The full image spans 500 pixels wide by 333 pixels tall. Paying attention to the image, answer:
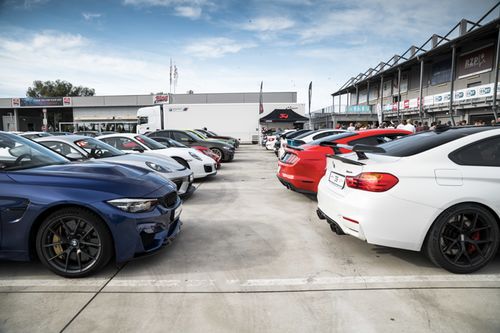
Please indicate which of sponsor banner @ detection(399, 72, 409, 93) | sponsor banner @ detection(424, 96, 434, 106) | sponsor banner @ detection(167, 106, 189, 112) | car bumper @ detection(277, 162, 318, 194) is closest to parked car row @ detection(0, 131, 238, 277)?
car bumper @ detection(277, 162, 318, 194)

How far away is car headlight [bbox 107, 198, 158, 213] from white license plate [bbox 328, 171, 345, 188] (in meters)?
2.06

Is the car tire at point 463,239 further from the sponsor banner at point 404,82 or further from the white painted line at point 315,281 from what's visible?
the sponsor banner at point 404,82

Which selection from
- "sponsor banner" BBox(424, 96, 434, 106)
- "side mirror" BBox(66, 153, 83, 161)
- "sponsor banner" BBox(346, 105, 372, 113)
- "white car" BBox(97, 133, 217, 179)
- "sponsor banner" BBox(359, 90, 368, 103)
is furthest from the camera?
"sponsor banner" BBox(359, 90, 368, 103)

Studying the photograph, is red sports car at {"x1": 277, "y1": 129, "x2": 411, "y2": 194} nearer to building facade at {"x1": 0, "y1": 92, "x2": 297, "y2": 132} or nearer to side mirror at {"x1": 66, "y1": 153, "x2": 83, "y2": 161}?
side mirror at {"x1": 66, "y1": 153, "x2": 83, "y2": 161}

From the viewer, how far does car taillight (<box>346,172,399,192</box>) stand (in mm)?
3090

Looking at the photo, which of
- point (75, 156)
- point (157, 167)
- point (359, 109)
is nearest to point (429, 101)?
point (359, 109)

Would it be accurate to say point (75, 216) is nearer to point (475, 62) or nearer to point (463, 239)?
point (463, 239)

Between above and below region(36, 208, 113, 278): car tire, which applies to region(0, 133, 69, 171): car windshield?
above

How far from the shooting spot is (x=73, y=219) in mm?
2984

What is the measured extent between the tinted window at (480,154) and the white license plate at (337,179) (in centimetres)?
108

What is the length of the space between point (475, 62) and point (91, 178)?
29.1m

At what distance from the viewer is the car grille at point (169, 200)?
3383mm

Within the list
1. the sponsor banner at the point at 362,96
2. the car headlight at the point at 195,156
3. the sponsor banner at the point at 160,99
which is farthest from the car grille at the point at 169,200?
the sponsor banner at the point at 362,96

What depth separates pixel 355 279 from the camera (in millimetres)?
3076
